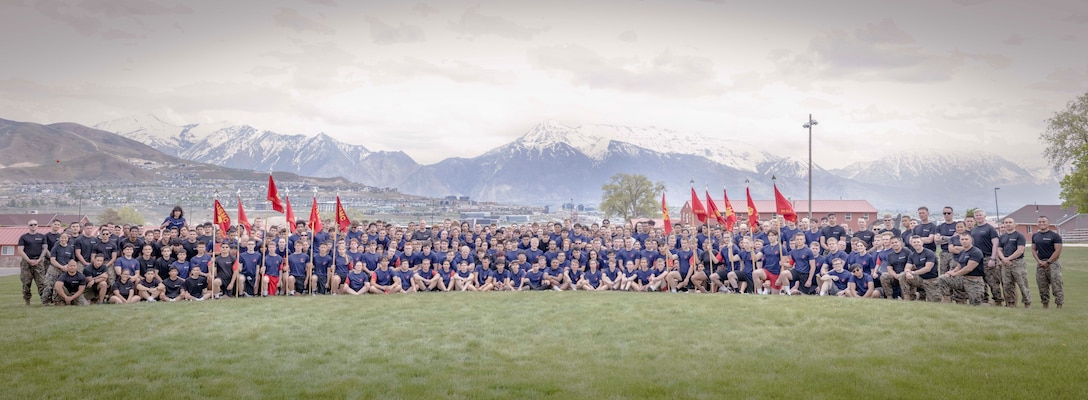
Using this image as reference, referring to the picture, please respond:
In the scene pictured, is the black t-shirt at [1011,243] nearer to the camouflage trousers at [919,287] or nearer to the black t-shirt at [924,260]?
the black t-shirt at [924,260]

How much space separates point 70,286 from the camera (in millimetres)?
15570

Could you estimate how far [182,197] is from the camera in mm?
196500

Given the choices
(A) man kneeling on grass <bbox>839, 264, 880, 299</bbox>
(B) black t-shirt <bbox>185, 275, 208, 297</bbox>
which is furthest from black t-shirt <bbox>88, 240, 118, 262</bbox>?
(A) man kneeling on grass <bbox>839, 264, 880, 299</bbox>

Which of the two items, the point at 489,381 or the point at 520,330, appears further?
the point at 520,330

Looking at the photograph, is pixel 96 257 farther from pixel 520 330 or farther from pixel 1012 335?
pixel 1012 335

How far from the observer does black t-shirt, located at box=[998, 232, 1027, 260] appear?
13.8 metres

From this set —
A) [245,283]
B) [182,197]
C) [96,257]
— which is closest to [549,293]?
[245,283]

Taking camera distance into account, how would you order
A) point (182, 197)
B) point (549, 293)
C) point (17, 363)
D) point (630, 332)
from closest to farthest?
point (17, 363)
point (630, 332)
point (549, 293)
point (182, 197)

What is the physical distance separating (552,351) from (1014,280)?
34.6 ft

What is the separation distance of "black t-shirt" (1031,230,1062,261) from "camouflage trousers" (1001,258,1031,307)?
0.52 m

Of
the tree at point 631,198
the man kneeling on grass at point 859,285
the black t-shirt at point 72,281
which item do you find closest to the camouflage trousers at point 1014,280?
the man kneeling on grass at point 859,285

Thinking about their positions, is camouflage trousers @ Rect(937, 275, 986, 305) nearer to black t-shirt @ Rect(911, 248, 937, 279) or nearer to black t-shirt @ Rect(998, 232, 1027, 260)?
black t-shirt @ Rect(911, 248, 937, 279)

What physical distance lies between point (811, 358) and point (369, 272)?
508 inches

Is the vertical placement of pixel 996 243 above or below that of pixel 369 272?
above
